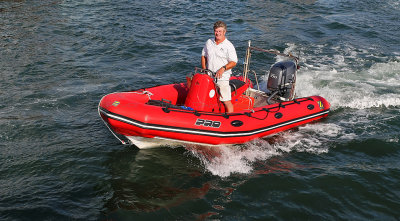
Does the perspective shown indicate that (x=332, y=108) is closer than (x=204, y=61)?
No

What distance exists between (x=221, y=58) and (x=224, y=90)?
624mm

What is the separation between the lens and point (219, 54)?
6969 millimetres

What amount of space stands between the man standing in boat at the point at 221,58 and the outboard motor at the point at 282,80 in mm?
1609


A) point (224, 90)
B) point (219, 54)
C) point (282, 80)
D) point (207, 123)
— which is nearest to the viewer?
point (207, 123)

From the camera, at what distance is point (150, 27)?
614 inches

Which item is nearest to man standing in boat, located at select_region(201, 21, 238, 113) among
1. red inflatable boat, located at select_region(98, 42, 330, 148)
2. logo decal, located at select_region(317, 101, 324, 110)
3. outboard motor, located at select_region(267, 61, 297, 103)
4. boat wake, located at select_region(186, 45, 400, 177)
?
red inflatable boat, located at select_region(98, 42, 330, 148)

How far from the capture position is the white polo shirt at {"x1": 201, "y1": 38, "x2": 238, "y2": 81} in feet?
22.7

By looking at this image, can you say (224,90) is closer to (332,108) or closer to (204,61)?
(204,61)

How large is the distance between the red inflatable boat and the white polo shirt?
0.75ft

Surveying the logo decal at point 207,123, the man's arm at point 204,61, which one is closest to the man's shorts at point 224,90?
the man's arm at point 204,61

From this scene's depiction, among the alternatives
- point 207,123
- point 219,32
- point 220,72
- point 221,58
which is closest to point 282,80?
point 221,58

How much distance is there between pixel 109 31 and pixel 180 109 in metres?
9.03

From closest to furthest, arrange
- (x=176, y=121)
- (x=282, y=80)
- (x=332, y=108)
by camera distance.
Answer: (x=176, y=121), (x=282, y=80), (x=332, y=108)

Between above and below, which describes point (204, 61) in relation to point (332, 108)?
above
